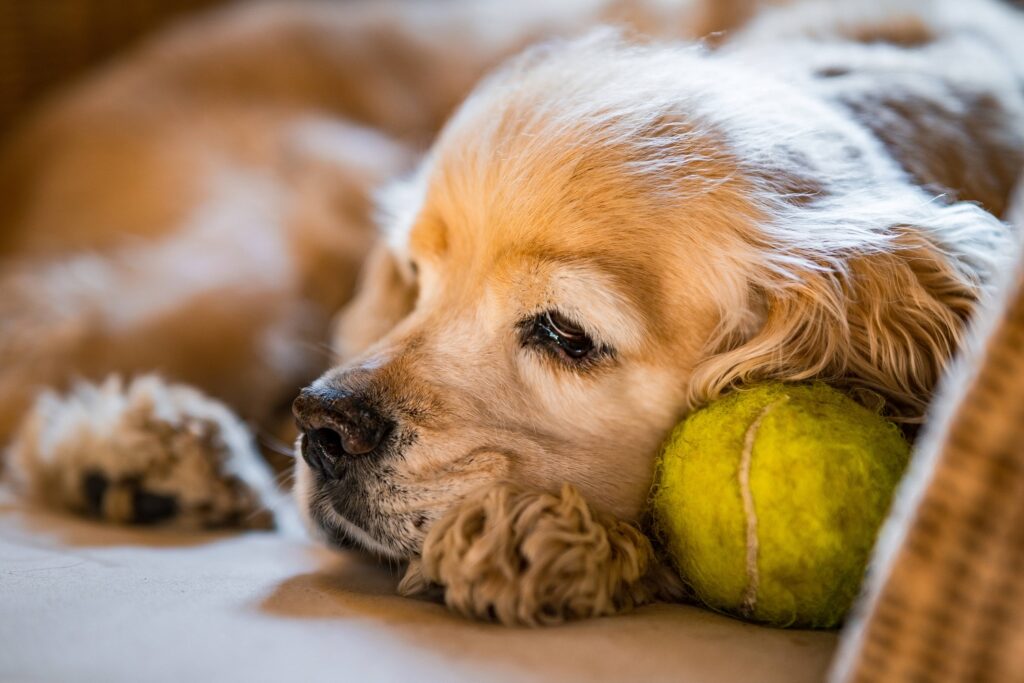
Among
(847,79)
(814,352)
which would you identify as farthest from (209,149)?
(814,352)

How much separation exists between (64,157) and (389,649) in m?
1.88

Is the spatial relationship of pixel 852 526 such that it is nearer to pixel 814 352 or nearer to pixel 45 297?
pixel 814 352

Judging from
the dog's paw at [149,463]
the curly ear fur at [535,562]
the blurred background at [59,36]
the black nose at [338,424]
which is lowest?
the dog's paw at [149,463]

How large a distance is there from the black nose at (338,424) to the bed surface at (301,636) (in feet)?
0.52

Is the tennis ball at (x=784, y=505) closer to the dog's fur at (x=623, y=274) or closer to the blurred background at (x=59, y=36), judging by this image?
the dog's fur at (x=623, y=274)

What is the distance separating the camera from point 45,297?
2020 mm

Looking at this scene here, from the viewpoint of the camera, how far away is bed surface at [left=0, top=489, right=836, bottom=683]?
2.89ft

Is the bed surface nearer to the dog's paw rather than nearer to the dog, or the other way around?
the dog

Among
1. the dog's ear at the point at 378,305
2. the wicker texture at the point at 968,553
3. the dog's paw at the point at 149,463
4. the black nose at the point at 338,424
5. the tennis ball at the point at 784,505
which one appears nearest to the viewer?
the wicker texture at the point at 968,553

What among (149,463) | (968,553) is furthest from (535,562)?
(149,463)

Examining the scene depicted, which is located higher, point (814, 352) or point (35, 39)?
point (35, 39)

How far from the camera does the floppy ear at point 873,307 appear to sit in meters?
1.29

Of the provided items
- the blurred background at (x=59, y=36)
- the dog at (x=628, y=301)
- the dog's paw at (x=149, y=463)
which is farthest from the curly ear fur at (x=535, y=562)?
the blurred background at (x=59, y=36)

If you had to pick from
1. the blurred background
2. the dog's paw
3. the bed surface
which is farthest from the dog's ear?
the blurred background
